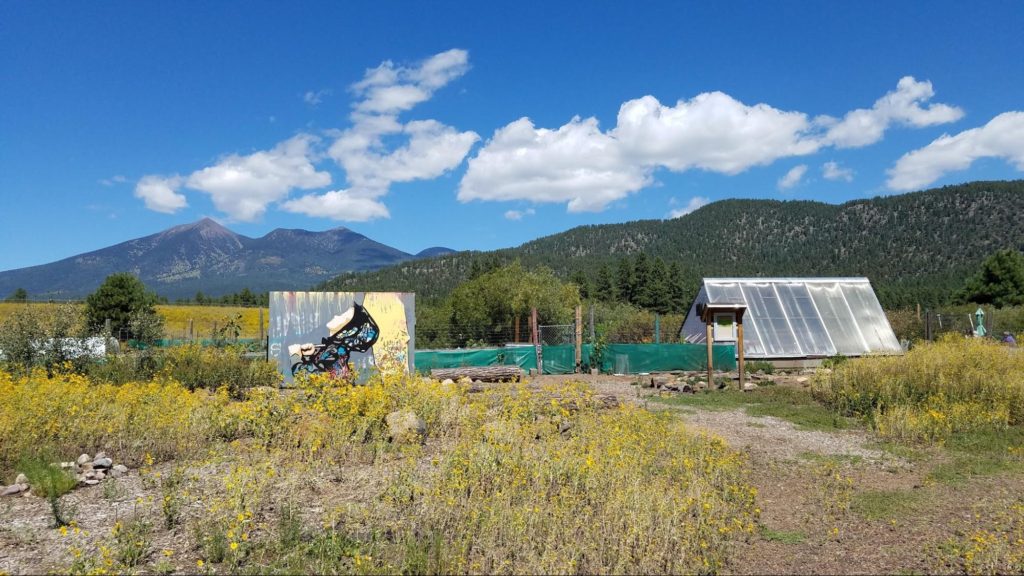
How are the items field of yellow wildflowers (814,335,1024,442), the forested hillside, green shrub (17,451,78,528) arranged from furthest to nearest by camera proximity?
the forested hillside → field of yellow wildflowers (814,335,1024,442) → green shrub (17,451,78,528)

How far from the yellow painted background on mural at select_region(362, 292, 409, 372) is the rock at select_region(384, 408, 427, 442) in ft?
30.8

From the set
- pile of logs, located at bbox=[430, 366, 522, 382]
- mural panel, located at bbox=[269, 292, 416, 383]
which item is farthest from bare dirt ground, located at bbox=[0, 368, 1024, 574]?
mural panel, located at bbox=[269, 292, 416, 383]

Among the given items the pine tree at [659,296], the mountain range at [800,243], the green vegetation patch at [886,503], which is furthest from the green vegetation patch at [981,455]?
the mountain range at [800,243]

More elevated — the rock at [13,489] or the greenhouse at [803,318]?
the greenhouse at [803,318]

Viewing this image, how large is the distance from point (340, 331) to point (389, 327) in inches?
55.0

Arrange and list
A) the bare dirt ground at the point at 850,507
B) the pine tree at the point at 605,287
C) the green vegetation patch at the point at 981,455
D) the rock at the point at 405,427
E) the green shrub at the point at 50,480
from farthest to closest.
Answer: the pine tree at the point at 605,287, the rock at the point at 405,427, the green vegetation patch at the point at 981,455, the green shrub at the point at 50,480, the bare dirt ground at the point at 850,507

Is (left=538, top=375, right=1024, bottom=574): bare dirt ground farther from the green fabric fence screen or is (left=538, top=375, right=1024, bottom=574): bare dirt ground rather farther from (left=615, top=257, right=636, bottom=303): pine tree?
(left=615, top=257, right=636, bottom=303): pine tree

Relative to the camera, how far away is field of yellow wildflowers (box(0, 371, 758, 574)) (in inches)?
185

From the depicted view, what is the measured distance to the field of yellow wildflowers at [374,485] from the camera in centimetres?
470

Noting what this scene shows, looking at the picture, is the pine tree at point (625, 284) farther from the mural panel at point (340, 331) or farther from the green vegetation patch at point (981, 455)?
the green vegetation patch at point (981, 455)

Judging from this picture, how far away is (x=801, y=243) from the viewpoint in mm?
166375

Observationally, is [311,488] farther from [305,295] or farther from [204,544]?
[305,295]

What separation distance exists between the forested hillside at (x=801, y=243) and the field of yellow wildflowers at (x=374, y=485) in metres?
84.4

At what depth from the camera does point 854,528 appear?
19.2 feet
